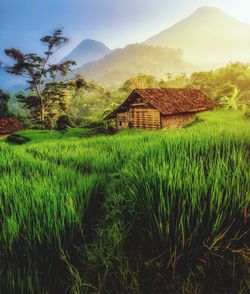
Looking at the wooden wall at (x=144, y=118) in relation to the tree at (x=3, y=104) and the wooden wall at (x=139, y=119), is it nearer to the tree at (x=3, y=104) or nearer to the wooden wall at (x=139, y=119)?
the wooden wall at (x=139, y=119)

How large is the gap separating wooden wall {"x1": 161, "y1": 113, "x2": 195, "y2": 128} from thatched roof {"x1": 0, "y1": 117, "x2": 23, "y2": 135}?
20.1 m

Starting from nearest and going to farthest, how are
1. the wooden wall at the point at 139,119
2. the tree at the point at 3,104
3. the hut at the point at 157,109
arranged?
1. the hut at the point at 157,109
2. the wooden wall at the point at 139,119
3. the tree at the point at 3,104

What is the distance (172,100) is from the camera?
28234 mm

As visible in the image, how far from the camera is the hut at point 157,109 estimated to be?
86.0ft

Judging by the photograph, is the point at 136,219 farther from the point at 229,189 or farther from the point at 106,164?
the point at 106,164

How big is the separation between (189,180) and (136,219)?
510mm

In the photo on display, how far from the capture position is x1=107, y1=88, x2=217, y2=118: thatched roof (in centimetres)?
2627

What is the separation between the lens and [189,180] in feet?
6.86

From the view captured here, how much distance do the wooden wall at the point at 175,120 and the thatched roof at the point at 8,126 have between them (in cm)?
2009

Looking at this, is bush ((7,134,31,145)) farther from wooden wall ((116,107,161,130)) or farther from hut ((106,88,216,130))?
wooden wall ((116,107,161,130))

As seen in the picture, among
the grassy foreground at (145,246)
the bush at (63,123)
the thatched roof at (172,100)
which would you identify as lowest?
the bush at (63,123)

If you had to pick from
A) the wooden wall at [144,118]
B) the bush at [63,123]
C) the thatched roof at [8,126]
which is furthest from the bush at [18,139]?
the wooden wall at [144,118]

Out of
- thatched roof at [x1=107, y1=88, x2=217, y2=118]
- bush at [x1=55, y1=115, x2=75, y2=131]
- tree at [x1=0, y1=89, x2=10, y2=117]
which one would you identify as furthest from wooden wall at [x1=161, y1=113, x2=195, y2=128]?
tree at [x1=0, y1=89, x2=10, y2=117]

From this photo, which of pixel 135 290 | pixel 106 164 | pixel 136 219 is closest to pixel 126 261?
pixel 135 290
